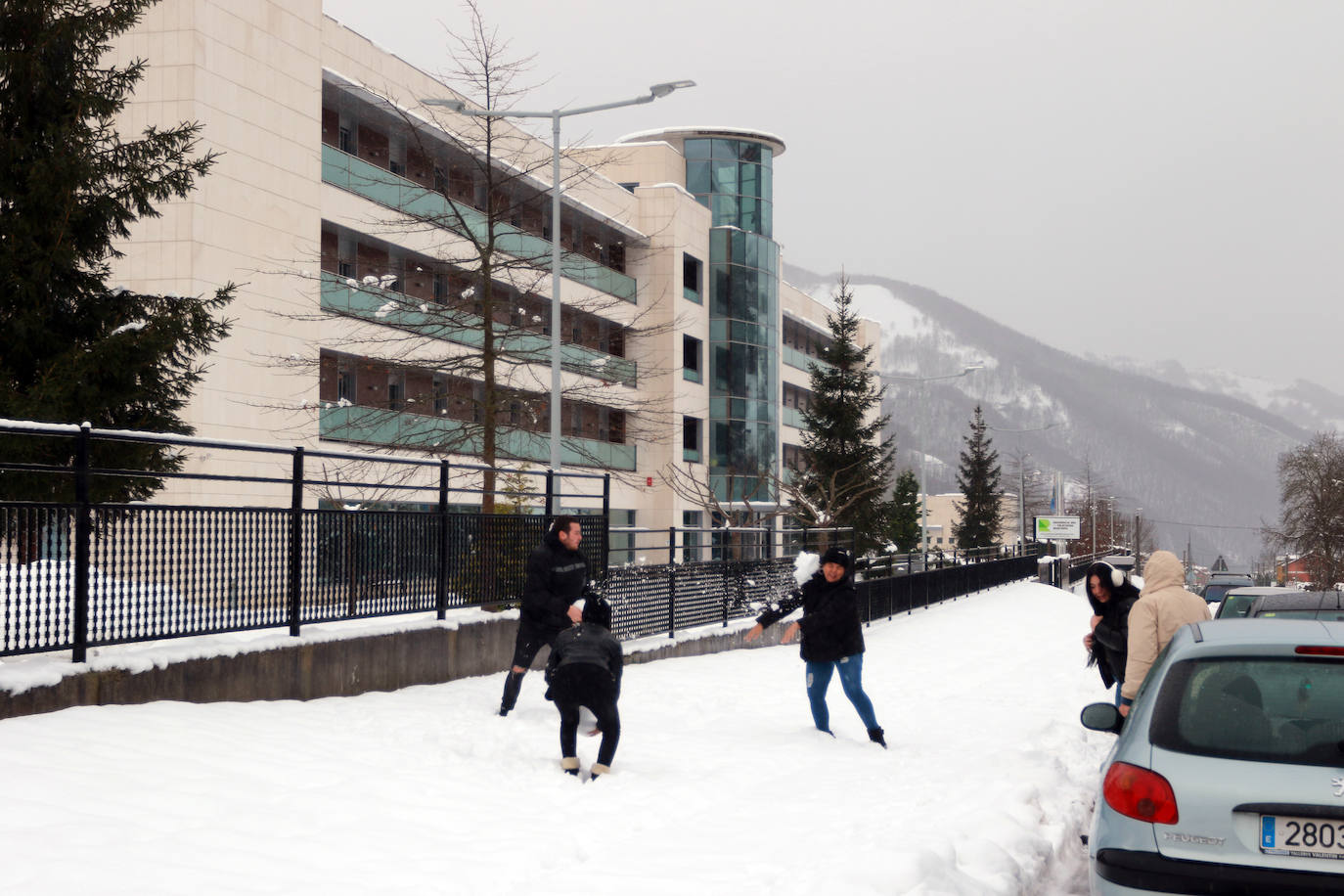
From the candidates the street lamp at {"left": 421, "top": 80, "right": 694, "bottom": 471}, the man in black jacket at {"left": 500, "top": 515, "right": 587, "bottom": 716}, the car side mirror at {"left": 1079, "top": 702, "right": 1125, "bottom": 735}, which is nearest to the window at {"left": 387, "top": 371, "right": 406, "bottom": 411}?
the street lamp at {"left": 421, "top": 80, "right": 694, "bottom": 471}

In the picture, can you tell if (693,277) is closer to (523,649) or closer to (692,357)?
(692,357)

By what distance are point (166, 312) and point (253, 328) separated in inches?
468

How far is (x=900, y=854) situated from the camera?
6.02m

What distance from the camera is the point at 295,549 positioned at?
1102cm

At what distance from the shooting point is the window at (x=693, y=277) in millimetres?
53750

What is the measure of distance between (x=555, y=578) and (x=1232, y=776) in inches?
256

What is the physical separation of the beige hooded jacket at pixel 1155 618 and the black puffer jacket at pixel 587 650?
3.26m

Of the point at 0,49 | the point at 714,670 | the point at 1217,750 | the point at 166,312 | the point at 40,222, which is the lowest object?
the point at 714,670

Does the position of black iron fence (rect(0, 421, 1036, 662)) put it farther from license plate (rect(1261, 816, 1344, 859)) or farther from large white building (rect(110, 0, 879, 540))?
license plate (rect(1261, 816, 1344, 859))

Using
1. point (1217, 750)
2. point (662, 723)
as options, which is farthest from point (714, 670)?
point (1217, 750)

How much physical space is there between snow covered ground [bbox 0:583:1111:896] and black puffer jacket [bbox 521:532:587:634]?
1.04 metres

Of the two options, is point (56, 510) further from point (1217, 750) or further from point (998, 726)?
point (998, 726)

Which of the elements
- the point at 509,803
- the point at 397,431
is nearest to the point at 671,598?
the point at 509,803

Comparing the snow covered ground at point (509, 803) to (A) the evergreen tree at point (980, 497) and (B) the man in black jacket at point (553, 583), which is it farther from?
(A) the evergreen tree at point (980, 497)
